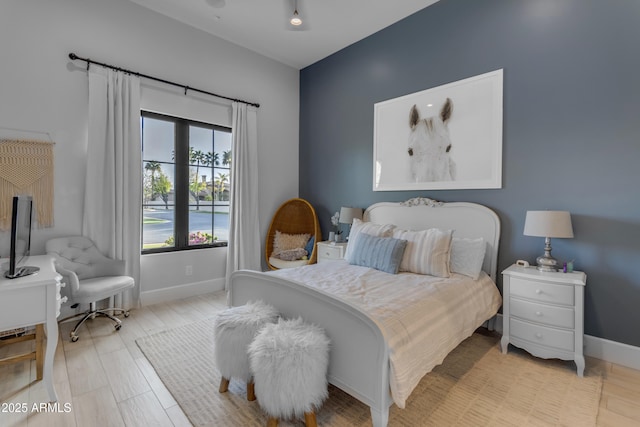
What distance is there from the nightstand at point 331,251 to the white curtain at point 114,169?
2159 mm

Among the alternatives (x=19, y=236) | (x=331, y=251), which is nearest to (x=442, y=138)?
(x=331, y=251)

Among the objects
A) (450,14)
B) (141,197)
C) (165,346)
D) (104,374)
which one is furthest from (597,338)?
(141,197)

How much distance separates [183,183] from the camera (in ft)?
12.6

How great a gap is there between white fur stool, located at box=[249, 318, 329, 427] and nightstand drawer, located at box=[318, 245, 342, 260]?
221cm

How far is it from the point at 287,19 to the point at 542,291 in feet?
12.5

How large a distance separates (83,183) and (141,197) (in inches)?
21.4

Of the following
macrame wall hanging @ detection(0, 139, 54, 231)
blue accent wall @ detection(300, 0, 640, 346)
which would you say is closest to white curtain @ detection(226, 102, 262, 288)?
macrame wall hanging @ detection(0, 139, 54, 231)

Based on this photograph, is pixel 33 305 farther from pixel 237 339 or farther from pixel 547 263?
A: pixel 547 263

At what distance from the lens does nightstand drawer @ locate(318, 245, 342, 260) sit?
3.81 meters

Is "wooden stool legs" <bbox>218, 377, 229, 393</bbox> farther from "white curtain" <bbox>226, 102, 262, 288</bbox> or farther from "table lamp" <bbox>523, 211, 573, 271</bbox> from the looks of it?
"table lamp" <bbox>523, 211, 573, 271</bbox>

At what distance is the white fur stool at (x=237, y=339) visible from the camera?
1.79 m

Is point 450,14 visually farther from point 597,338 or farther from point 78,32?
point 78,32

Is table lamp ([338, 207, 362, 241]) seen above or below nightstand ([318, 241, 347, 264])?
above

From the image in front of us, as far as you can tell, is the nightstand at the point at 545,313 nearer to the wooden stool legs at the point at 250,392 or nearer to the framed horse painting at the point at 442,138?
the framed horse painting at the point at 442,138
